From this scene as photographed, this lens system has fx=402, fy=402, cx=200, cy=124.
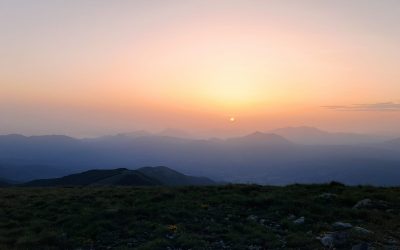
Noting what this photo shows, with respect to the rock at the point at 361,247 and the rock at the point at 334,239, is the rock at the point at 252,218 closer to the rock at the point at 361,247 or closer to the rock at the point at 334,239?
the rock at the point at 334,239

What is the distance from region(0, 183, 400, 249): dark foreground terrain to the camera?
17.0 m

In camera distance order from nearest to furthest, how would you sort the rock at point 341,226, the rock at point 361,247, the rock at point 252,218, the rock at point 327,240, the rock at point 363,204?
the rock at point 361,247, the rock at point 327,240, the rock at point 341,226, the rock at point 252,218, the rock at point 363,204

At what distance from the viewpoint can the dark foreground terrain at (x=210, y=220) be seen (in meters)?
17.0

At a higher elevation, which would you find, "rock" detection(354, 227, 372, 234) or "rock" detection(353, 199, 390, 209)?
"rock" detection(354, 227, 372, 234)

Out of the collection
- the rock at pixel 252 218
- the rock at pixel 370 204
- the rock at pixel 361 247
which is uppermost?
the rock at pixel 252 218

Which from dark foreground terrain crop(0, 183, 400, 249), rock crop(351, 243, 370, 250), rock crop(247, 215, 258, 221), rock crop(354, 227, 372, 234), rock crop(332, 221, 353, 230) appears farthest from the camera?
rock crop(247, 215, 258, 221)

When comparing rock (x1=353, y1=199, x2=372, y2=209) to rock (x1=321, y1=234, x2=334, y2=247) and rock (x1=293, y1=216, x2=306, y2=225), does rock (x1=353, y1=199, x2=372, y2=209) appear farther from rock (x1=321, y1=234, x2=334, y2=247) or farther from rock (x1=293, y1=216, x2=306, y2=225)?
rock (x1=321, y1=234, x2=334, y2=247)

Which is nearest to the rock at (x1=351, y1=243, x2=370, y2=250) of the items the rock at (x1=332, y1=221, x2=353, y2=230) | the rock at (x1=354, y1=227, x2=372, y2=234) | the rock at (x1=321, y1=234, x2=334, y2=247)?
the rock at (x1=321, y1=234, x2=334, y2=247)

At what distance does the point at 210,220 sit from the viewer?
20.7 m

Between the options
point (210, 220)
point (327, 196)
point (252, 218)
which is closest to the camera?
point (210, 220)

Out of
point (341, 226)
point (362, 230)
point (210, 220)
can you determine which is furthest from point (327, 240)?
point (210, 220)

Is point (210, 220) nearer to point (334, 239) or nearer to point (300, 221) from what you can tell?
point (300, 221)

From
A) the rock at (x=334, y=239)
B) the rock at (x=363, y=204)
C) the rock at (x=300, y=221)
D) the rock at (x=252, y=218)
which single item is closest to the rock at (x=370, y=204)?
the rock at (x=363, y=204)

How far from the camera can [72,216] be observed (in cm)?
2194
